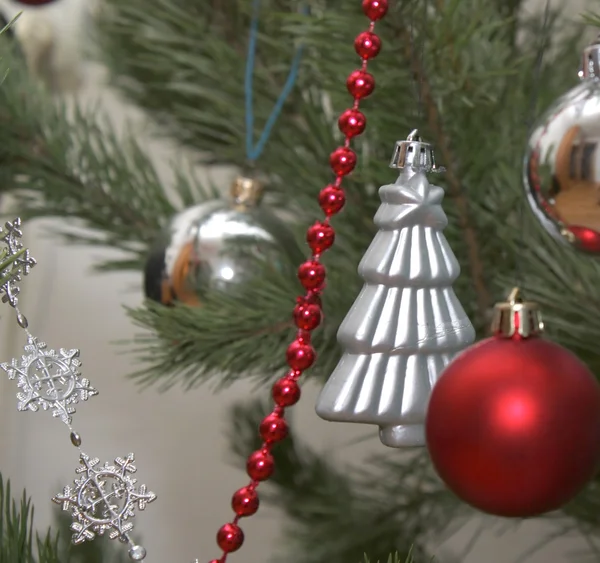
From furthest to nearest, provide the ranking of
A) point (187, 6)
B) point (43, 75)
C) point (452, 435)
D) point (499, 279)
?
point (43, 75)
point (187, 6)
point (499, 279)
point (452, 435)

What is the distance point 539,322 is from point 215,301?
0.22 meters

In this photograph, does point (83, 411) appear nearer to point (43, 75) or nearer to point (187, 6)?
point (43, 75)

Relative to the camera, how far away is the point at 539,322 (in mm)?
238

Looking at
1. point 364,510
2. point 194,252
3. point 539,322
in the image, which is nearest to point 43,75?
point 194,252

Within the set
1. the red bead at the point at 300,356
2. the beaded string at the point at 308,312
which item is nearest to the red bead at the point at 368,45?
the beaded string at the point at 308,312

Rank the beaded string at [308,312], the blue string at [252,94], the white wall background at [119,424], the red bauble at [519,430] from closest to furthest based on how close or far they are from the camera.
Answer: the red bauble at [519,430], the beaded string at [308,312], the blue string at [252,94], the white wall background at [119,424]

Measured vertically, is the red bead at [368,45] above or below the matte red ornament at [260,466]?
above

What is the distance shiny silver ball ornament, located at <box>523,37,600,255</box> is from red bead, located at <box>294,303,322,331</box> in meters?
0.10

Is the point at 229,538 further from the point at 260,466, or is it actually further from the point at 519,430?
the point at 519,430

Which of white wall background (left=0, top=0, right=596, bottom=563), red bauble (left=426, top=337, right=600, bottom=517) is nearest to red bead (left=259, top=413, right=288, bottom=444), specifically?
red bauble (left=426, top=337, right=600, bottom=517)

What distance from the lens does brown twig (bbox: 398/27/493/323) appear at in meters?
0.35

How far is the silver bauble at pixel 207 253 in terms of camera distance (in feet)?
1.51

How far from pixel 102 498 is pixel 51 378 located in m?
0.05

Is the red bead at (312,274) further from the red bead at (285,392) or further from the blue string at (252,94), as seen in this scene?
the blue string at (252,94)
